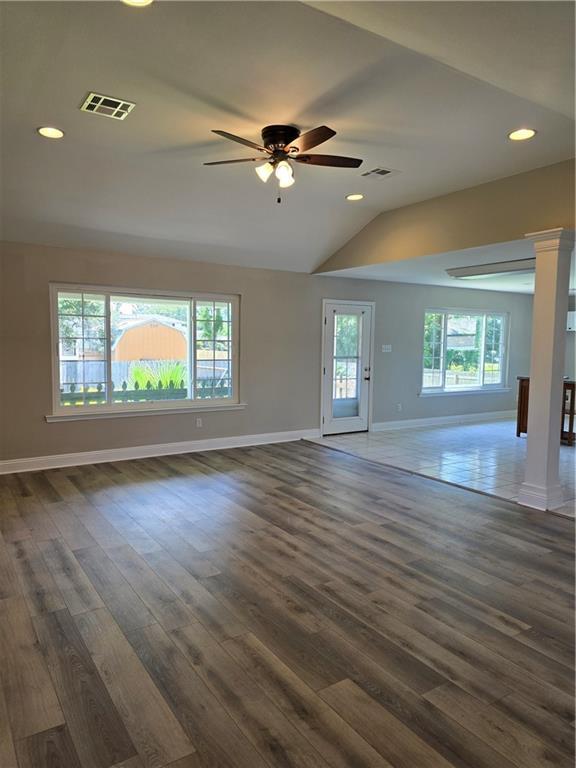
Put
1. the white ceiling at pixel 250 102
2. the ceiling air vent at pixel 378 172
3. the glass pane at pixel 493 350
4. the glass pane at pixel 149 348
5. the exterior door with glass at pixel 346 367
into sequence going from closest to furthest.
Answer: the white ceiling at pixel 250 102, the ceiling air vent at pixel 378 172, the glass pane at pixel 149 348, the exterior door with glass at pixel 346 367, the glass pane at pixel 493 350

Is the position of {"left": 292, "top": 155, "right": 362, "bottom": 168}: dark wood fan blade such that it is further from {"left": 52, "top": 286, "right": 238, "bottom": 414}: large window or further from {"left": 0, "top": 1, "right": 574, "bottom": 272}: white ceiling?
{"left": 52, "top": 286, "right": 238, "bottom": 414}: large window

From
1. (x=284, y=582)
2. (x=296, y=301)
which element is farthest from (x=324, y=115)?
(x=296, y=301)

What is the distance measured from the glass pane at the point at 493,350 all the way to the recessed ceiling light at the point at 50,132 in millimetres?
7979

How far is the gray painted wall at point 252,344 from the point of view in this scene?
5.25m

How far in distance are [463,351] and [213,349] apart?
496cm

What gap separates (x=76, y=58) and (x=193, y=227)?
9.10 ft

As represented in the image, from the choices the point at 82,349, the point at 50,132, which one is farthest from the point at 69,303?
the point at 50,132

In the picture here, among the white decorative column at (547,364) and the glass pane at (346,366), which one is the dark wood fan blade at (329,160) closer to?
the white decorative column at (547,364)

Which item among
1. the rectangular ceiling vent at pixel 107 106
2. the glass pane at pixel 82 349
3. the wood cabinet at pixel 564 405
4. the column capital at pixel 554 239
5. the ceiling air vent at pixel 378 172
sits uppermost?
the ceiling air vent at pixel 378 172

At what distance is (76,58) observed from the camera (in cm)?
271

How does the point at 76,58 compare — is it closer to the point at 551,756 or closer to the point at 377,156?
the point at 377,156

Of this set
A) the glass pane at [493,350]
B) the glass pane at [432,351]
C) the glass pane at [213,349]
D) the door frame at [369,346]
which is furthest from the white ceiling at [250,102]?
the glass pane at [493,350]

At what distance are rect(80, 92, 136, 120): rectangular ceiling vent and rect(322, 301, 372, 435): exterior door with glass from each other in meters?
4.48

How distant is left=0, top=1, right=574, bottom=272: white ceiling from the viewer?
7.27 feet
